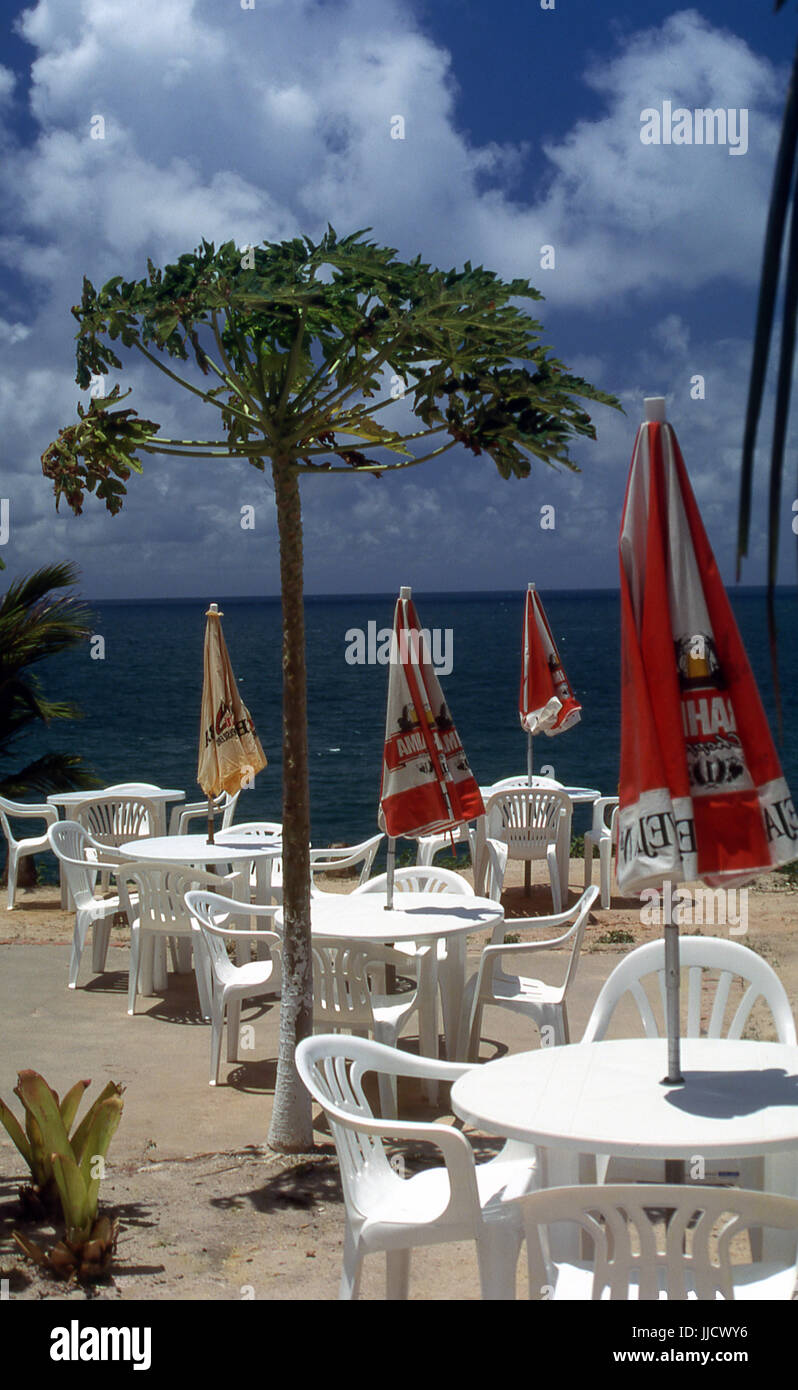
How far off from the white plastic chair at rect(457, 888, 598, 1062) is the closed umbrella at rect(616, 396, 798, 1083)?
249 centimetres

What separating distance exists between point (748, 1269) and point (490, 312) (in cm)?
288

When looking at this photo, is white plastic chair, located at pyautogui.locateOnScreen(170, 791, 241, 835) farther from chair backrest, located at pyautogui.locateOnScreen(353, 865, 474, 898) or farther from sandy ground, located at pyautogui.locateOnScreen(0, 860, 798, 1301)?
chair backrest, located at pyautogui.locateOnScreen(353, 865, 474, 898)

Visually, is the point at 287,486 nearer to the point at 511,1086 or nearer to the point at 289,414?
the point at 289,414

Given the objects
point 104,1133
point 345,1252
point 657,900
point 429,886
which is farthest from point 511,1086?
point 657,900

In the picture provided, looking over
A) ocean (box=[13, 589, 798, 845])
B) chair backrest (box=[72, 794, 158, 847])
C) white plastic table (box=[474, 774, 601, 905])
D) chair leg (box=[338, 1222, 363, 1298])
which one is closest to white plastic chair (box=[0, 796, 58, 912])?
chair backrest (box=[72, 794, 158, 847])

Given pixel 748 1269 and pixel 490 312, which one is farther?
pixel 490 312

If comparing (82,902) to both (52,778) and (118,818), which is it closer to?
(118,818)

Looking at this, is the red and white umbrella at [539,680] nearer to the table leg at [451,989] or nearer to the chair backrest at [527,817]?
the chair backrest at [527,817]

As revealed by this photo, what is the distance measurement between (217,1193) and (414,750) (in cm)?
238

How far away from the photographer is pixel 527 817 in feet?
34.2

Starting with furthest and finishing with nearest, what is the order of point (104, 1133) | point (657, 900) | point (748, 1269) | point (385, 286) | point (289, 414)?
point (657, 900)
point (289, 414)
point (385, 286)
point (104, 1133)
point (748, 1269)

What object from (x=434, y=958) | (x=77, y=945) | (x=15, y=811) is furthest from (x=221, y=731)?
(x=15, y=811)

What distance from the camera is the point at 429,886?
7.11 metres

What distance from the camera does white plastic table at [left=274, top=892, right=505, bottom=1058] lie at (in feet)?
18.1
